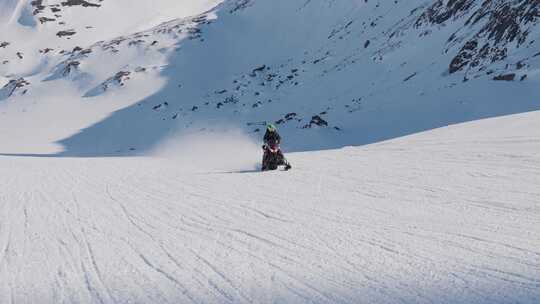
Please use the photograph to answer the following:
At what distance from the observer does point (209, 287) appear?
475 centimetres

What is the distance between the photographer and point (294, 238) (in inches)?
246

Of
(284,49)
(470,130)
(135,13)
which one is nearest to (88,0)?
(135,13)

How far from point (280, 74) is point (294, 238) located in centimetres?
5995

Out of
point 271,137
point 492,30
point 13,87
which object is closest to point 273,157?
point 271,137

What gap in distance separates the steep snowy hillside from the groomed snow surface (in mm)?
20863

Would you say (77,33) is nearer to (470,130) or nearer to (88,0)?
(88,0)

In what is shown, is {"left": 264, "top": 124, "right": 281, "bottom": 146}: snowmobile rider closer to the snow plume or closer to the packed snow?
the packed snow

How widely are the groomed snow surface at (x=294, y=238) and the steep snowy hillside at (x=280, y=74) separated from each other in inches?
821

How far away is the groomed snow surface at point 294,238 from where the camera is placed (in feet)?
14.9

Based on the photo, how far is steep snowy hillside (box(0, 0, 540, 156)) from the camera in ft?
116

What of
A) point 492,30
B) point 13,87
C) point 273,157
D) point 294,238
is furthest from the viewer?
point 13,87

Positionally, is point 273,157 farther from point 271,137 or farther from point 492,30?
point 492,30

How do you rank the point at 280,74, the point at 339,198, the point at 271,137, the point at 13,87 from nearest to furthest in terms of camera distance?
the point at 339,198, the point at 271,137, the point at 280,74, the point at 13,87

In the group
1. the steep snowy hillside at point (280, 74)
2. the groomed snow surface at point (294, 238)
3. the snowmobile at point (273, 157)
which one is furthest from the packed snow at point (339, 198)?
the snowmobile at point (273, 157)
